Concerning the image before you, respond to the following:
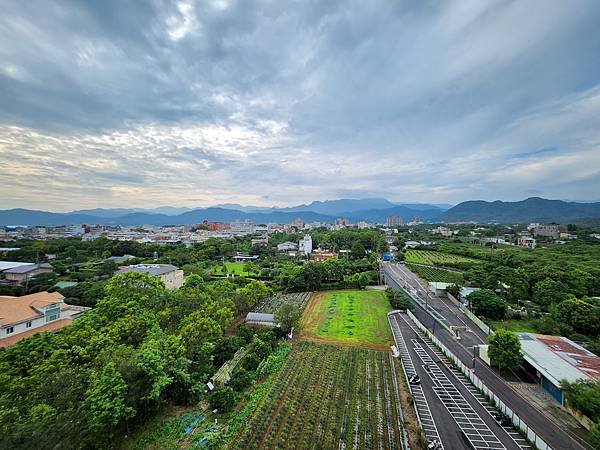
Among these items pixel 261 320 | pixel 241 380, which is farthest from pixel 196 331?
pixel 261 320

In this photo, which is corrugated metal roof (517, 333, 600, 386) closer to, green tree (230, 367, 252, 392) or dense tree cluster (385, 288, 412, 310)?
dense tree cluster (385, 288, 412, 310)

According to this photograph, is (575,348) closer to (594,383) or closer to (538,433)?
(594,383)

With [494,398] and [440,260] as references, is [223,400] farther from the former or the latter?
[440,260]

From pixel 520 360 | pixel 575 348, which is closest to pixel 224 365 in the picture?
pixel 520 360

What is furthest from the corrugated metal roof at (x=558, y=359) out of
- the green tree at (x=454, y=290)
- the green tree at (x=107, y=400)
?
the green tree at (x=107, y=400)

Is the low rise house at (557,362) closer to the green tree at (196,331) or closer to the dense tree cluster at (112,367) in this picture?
the dense tree cluster at (112,367)
